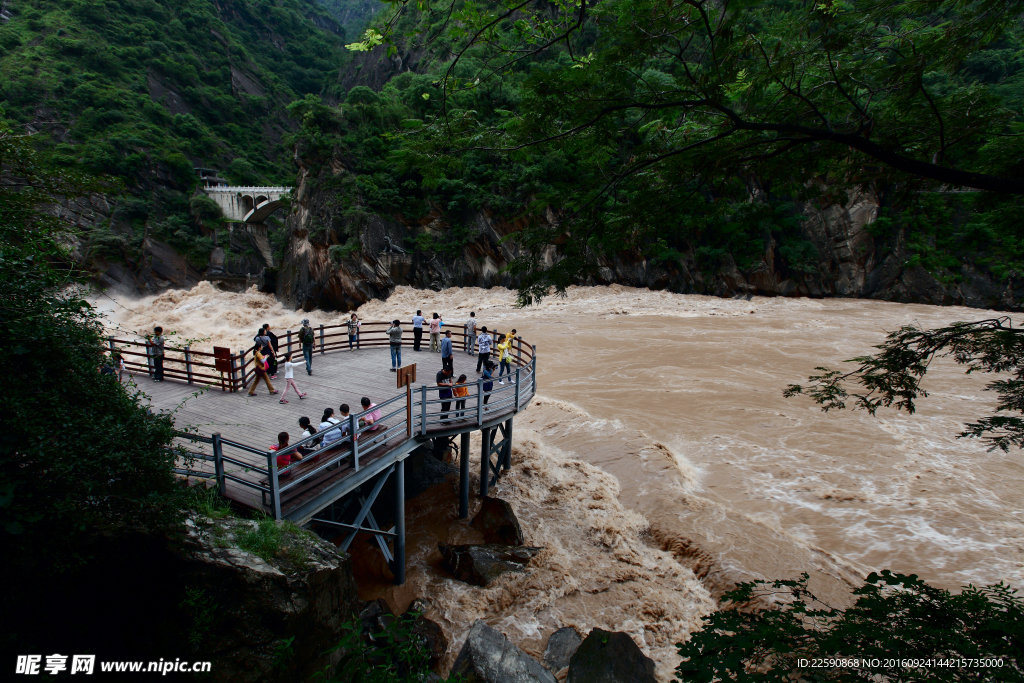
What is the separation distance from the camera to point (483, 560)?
865cm

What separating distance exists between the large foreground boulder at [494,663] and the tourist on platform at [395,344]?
760cm

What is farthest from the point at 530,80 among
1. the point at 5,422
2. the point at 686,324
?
the point at 686,324

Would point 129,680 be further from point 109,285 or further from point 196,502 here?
point 109,285

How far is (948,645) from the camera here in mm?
3484

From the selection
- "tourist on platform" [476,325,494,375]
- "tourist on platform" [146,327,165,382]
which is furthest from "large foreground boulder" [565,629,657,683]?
"tourist on platform" [146,327,165,382]

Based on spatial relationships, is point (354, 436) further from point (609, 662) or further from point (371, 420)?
point (609, 662)

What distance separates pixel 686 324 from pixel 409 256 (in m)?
22.0

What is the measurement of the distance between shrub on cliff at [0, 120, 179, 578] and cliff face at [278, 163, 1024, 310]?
31.9 meters

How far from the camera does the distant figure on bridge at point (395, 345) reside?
12.5 m

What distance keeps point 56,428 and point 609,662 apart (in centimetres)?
647

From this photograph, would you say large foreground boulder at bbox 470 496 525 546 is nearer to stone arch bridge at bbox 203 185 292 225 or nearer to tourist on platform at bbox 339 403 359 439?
tourist on platform at bbox 339 403 359 439

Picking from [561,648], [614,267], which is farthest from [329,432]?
[614,267]

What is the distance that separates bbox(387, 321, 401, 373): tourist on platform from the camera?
1249cm

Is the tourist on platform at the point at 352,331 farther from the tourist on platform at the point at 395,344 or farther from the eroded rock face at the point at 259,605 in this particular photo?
the eroded rock face at the point at 259,605
